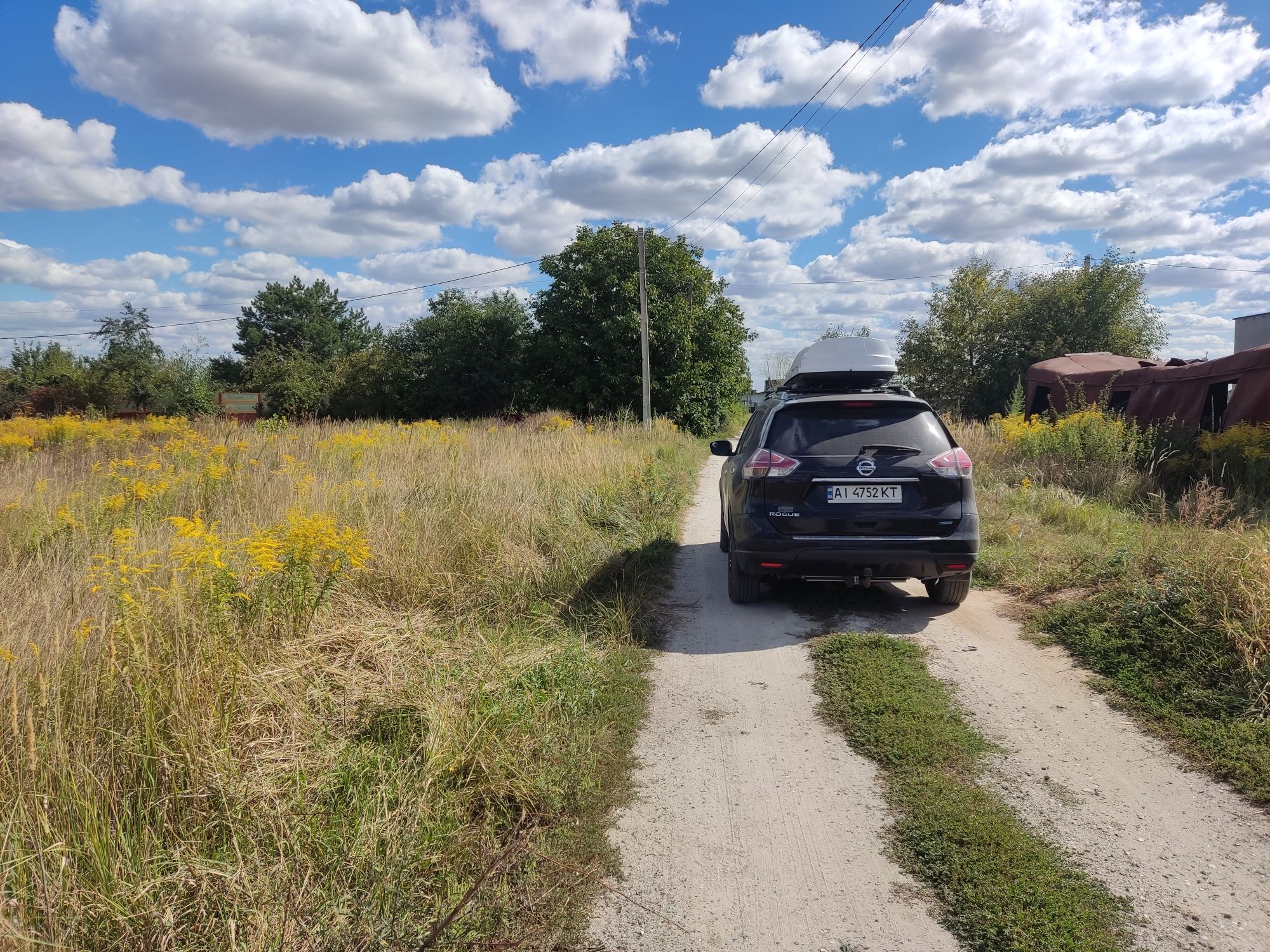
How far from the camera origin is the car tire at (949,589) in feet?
19.0

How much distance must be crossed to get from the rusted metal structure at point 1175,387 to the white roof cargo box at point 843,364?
18.9 feet

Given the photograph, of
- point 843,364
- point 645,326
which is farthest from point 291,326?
point 843,364

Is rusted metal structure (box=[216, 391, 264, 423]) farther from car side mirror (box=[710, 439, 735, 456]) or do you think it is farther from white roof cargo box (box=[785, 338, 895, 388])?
car side mirror (box=[710, 439, 735, 456])

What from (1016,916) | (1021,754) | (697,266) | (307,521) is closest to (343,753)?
(307,521)

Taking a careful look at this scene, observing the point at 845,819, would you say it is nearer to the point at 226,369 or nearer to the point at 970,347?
the point at 970,347

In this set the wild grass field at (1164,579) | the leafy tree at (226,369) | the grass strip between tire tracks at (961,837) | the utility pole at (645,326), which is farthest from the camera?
the leafy tree at (226,369)

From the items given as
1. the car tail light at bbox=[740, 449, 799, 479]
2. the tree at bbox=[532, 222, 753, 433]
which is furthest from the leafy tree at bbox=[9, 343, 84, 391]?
the car tail light at bbox=[740, 449, 799, 479]

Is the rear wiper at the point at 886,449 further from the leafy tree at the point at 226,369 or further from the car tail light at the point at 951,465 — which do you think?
the leafy tree at the point at 226,369

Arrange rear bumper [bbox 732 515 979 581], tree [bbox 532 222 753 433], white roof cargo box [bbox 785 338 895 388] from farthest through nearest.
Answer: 1. tree [bbox 532 222 753 433]
2. white roof cargo box [bbox 785 338 895 388]
3. rear bumper [bbox 732 515 979 581]

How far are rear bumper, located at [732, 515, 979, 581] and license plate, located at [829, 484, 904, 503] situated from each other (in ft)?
0.89

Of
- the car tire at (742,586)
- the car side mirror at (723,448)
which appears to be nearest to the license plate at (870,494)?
the car tire at (742,586)

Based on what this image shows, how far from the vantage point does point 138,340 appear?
5069 cm

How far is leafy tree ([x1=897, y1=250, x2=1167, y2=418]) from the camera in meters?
31.1

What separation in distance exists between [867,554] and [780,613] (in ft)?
3.37
